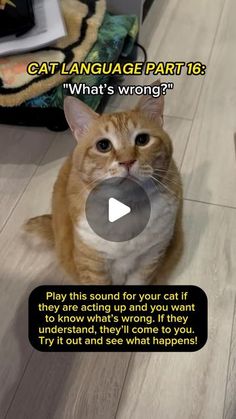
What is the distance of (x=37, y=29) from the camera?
1194 millimetres

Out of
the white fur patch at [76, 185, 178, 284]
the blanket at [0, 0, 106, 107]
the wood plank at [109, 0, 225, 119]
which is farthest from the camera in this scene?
the wood plank at [109, 0, 225, 119]

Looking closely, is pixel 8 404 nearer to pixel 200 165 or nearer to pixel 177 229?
pixel 177 229

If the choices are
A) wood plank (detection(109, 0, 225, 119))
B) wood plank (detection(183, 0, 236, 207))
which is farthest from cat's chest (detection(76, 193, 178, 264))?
wood plank (detection(109, 0, 225, 119))

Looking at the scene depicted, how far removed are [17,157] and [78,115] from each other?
0.58 meters

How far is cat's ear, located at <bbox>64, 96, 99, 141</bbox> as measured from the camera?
2.23 ft

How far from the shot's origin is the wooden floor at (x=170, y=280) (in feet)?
2.65

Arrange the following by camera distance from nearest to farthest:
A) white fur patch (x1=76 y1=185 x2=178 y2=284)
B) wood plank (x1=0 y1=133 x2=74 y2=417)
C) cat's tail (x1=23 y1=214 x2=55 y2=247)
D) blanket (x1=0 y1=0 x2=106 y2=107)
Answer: white fur patch (x1=76 y1=185 x2=178 y2=284), wood plank (x1=0 y1=133 x2=74 y2=417), cat's tail (x1=23 y1=214 x2=55 y2=247), blanket (x1=0 y1=0 x2=106 y2=107)

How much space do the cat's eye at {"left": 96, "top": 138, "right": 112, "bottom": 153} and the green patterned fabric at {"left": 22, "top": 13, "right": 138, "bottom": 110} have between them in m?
0.54

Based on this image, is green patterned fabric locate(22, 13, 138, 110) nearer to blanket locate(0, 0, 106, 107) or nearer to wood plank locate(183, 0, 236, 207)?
blanket locate(0, 0, 106, 107)

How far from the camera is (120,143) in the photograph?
66 centimetres

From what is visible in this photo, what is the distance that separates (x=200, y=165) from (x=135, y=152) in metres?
Answer: 0.60

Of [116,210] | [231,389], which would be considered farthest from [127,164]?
[231,389]

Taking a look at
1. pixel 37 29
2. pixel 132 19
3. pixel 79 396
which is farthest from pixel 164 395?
pixel 132 19

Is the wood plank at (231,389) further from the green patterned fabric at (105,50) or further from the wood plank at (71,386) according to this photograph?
the green patterned fabric at (105,50)
